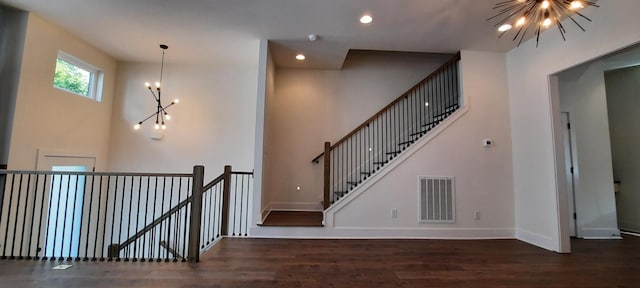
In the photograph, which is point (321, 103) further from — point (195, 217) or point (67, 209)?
point (67, 209)

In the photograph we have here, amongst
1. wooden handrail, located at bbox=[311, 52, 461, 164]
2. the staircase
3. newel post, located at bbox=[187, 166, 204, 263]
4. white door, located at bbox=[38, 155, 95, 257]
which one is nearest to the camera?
newel post, located at bbox=[187, 166, 204, 263]

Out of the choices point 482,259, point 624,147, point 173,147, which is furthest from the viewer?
point 173,147

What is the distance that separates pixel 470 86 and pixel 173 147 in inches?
234

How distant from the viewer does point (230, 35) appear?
4.48 meters

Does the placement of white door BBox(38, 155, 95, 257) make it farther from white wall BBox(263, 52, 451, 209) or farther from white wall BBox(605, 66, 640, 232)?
white wall BBox(605, 66, 640, 232)

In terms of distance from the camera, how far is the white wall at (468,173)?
4.59 meters

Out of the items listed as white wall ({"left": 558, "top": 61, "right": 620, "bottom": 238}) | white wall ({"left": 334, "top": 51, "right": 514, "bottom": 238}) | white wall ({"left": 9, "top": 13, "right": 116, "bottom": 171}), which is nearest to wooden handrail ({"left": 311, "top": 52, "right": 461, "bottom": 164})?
white wall ({"left": 334, "top": 51, "right": 514, "bottom": 238})

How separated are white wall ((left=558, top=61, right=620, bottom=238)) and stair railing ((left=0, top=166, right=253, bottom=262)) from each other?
566cm

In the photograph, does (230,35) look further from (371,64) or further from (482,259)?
(482,259)

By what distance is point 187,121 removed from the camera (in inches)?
233

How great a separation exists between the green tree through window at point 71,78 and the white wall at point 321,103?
3.59 meters

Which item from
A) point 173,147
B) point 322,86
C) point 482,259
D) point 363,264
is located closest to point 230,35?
point 322,86

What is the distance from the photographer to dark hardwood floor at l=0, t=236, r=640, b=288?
109 inches

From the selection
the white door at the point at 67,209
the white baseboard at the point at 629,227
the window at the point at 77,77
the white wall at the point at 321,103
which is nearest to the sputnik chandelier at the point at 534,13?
the white wall at the point at 321,103
